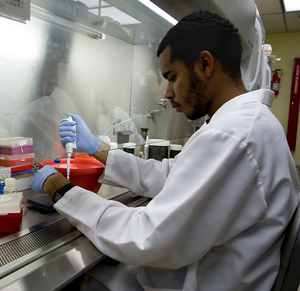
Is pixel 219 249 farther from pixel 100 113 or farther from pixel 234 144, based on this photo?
pixel 100 113

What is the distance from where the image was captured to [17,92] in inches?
44.3

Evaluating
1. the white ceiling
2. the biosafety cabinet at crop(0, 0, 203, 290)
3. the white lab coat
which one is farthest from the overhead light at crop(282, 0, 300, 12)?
the white lab coat

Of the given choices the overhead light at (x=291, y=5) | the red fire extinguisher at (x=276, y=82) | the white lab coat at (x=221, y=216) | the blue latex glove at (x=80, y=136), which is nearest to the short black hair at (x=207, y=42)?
the white lab coat at (x=221, y=216)

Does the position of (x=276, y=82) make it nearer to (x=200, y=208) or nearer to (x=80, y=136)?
(x=80, y=136)

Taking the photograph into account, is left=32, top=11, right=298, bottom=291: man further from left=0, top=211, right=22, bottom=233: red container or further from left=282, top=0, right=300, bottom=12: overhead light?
left=282, top=0, right=300, bottom=12: overhead light

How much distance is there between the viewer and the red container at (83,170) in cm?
113

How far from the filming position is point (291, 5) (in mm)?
3660

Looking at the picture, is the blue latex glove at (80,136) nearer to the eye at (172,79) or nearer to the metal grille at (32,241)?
the metal grille at (32,241)

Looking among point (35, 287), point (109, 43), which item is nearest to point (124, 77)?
point (109, 43)

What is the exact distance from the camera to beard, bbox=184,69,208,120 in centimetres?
94

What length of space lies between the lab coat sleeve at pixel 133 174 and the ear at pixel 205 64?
58cm

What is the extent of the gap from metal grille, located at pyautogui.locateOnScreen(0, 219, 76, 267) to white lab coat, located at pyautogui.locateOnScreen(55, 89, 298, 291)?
0.51ft

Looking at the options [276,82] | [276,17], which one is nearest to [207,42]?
[276,17]

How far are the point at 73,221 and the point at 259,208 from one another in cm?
59
